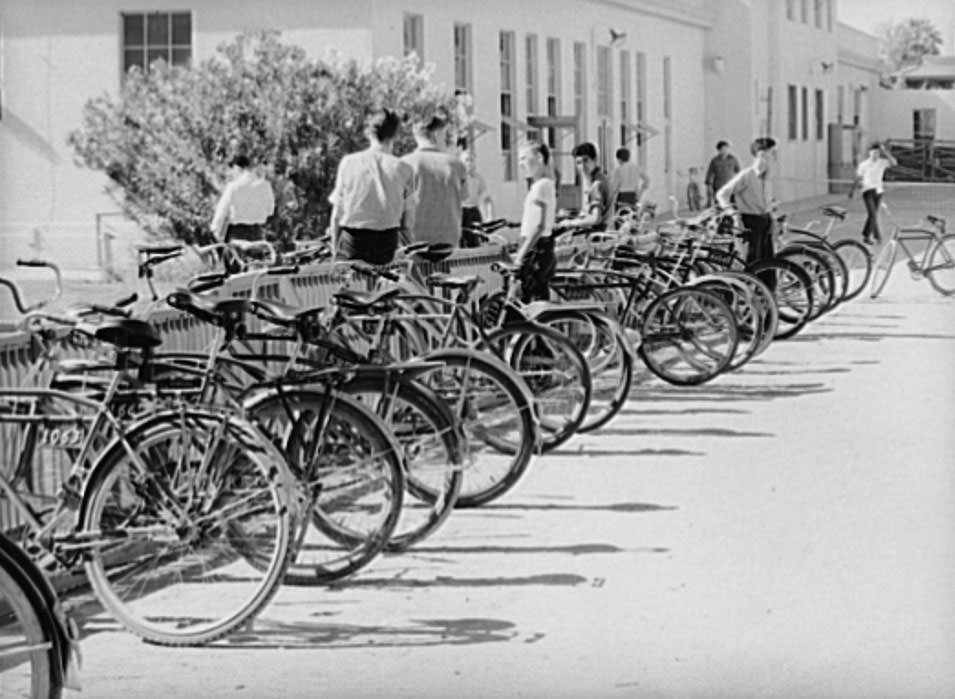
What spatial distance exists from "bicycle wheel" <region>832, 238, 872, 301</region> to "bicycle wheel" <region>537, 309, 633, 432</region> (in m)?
8.78

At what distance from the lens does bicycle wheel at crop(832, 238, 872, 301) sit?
19.3m

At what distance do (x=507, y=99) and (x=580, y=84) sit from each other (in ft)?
12.1

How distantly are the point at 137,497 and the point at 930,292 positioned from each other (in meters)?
15.5

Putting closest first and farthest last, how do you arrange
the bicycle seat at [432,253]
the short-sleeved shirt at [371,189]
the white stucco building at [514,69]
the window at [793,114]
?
1. the bicycle seat at [432,253]
2. the short-sleeved shirt at [371,189]
3. the white stucco building at [514,69]
4. the window at [793,114]

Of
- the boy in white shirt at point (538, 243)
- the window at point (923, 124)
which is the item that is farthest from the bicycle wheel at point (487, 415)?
the window at point (923, 124)

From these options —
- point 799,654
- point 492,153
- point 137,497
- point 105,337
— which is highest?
point 492,153

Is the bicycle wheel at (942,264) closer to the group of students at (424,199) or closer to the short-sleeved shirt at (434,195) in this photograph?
the group of students at (424,199)

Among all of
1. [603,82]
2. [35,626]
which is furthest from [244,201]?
[603,82]

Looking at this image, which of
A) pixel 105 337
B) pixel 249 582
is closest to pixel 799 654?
pixel 249 582

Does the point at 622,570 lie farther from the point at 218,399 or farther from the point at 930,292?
the point at 930,292

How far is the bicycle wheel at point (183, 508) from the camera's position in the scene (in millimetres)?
6328

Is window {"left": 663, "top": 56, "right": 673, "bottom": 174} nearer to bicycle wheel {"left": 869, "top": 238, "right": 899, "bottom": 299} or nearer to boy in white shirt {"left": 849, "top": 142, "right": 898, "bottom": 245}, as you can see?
boy in white shirt {"left": 849, "top": 142, "right": 898, "bottom": 245}

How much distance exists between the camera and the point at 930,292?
68.3ft

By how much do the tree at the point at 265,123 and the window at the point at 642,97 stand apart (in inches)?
576
